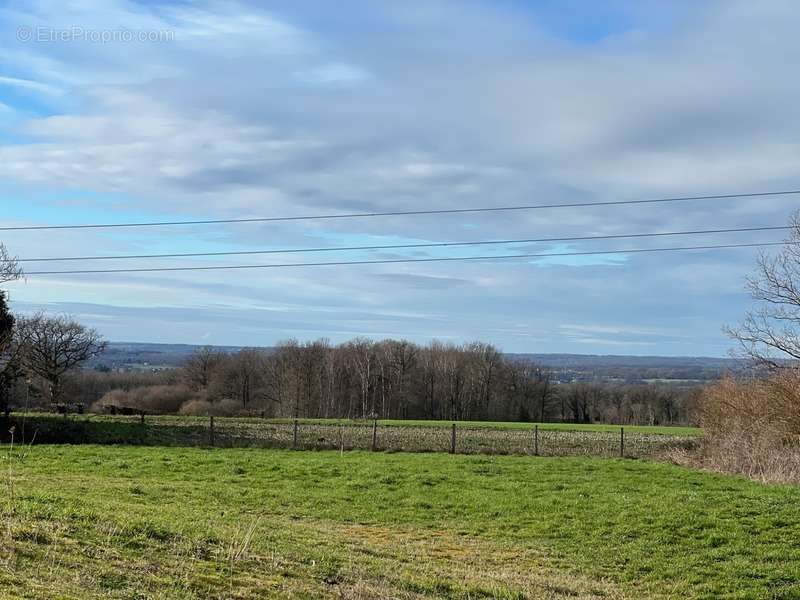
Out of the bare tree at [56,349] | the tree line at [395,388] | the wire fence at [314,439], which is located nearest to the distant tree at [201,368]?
the tree line at [395,388]

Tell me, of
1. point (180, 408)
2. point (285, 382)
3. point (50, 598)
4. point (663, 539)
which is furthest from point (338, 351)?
point (50, 598)

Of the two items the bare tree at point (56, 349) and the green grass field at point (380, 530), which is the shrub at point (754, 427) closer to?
the green grass field at point (380, 530)

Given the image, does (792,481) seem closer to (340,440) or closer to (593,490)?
(593,490)

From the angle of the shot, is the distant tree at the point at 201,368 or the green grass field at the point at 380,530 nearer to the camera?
the green grass field at the point at 380,530

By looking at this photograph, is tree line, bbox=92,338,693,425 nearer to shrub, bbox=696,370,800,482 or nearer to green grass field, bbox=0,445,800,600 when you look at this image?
shrub, bbox=696,370,800,482

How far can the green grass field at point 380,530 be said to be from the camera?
7.07m

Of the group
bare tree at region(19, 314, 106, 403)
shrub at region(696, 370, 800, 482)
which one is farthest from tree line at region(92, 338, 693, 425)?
shrub at region(696, 370, 800, 482)

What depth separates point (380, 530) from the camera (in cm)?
1284

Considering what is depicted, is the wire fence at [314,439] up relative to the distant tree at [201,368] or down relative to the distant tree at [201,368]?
down

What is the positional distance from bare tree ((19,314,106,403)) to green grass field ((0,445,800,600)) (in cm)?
3501

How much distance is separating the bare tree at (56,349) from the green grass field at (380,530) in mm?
35006

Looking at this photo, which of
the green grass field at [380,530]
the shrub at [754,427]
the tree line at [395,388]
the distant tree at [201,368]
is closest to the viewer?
the green grass field at [380,530]

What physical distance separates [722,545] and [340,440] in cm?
1842

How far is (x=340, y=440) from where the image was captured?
2867 cm
